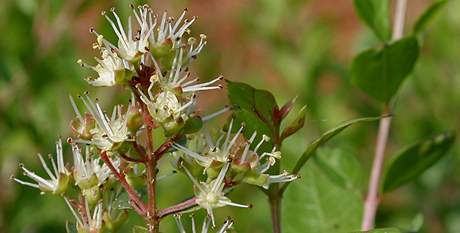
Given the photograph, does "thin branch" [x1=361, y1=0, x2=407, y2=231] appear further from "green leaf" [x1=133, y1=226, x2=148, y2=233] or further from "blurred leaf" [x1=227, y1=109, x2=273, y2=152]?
"green leaf" [x1=133, y1=226, x2=148, y2=233]

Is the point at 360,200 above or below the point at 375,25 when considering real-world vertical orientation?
below

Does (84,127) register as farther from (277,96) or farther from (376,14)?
(277,96)

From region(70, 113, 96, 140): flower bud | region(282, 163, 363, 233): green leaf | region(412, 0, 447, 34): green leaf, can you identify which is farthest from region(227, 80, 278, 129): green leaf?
region(412, 0, 447, 34): green leaf

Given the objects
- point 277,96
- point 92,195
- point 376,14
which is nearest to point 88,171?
point 92,195

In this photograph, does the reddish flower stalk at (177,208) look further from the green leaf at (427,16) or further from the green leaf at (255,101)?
the green leaf at (427,16)

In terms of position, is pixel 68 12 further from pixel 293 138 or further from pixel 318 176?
pixel 318 176

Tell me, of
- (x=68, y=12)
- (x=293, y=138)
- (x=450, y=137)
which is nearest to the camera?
(x=450, y=137)

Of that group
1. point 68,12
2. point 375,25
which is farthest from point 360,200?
point 68,12
